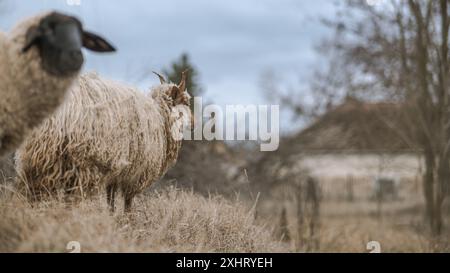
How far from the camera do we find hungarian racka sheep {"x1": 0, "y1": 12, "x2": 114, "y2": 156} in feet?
17.3

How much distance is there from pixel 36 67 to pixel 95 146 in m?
1.44

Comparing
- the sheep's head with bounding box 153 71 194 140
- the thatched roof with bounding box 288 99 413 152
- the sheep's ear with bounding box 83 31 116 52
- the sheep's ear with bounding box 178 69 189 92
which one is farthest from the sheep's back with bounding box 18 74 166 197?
the thatched roof with bounding box 288 99 413 152

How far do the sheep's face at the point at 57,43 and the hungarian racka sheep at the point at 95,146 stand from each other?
3.92 ft

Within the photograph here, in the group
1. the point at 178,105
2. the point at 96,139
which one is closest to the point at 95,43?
the point at 96,139

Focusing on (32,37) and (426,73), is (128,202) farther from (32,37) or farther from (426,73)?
(426,73)

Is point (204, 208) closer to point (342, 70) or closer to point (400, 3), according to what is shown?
point (400, 3)

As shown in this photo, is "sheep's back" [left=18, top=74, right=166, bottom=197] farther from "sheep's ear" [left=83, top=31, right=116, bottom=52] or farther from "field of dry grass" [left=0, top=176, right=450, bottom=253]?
"sheep's ear" [left=83, top=31, right=116, bottom=52]

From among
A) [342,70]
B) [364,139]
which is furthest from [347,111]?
[342,70]

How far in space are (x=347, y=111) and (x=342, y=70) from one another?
5646mm

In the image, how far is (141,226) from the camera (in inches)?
275

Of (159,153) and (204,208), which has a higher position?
(159,153)

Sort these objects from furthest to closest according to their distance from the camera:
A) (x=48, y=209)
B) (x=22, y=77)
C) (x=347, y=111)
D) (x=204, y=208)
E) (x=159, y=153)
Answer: (x=347, y=111) < (x=204, y=208) < (x=159, y=153) < (x=48, y=209) < (x=22, y=77)

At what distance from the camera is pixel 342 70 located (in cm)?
2353

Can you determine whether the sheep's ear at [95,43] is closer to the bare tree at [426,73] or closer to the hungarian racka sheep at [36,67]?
the hungarian racka sheep at [36,67]
